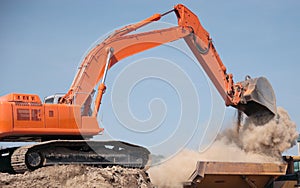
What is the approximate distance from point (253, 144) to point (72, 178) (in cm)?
502

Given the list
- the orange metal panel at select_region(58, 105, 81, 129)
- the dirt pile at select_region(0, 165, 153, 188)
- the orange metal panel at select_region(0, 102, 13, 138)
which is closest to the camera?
the dirt pile at select_region(0, 165, 153, 188)

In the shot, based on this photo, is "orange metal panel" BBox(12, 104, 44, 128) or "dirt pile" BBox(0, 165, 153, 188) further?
"orange metal panel" BBox(12, 104, 44, 128)

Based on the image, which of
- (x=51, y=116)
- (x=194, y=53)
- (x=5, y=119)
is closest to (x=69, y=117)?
(x=51, y=116)

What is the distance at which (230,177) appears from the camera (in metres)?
9.85

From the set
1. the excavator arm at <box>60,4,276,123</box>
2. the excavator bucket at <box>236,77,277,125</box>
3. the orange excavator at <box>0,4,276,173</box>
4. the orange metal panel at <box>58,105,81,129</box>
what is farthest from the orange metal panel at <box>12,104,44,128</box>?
the excavator bucket at <box>236,77,277,125</box>

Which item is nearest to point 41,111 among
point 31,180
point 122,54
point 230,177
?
point 31,180

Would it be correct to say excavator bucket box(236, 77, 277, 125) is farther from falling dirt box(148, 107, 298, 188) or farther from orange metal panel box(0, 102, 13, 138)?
orange metal panel box(0, 102, 13, 138)

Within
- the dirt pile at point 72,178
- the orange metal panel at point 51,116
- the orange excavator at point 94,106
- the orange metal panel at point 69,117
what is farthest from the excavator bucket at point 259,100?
the orange metal panel at point 51,116

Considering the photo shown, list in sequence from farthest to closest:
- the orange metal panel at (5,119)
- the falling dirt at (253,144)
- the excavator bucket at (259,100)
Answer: the excavator bucket at (259,100) < the falling dirt at (253,144) < the orange metal panel at (5,119)

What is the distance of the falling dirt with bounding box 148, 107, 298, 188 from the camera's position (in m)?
11.8

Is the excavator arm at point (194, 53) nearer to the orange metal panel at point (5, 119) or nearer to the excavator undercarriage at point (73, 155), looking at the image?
the excavator undercarriage at point (73, 155)

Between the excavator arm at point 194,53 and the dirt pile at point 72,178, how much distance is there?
151 cm

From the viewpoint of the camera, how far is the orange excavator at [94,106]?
10.0 meters

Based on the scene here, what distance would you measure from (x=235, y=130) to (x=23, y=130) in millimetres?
5816
